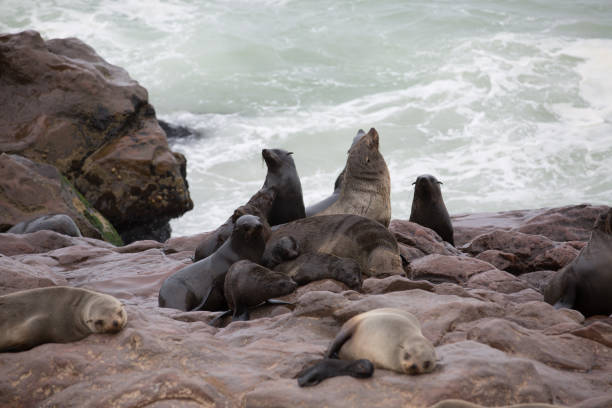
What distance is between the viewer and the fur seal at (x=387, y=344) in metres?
2.88

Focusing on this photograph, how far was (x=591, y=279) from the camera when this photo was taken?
15.7 feet

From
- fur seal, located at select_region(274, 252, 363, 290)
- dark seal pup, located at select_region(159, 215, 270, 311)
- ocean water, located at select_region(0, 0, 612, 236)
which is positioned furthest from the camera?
ocean water, located at select_region(0, 0, 612, 236)

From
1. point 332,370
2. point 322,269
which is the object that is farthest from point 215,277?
point 332,370

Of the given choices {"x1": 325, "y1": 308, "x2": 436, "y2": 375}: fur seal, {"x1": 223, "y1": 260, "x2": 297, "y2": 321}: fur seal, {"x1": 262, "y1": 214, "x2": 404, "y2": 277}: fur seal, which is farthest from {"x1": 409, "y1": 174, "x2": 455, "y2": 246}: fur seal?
{"x1": 325, "y1": 308, "x2": 436, "y2": 375}: fur seal

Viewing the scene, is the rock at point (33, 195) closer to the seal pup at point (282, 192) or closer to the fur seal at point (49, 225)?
the fur seal at point (49, 225)

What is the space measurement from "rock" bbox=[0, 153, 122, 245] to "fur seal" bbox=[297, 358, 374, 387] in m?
6.98

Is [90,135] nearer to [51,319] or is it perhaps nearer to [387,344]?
[51,319]

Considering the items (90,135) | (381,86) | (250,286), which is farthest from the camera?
(381,86)

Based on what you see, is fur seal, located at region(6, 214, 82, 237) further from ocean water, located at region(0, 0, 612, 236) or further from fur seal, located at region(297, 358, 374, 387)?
fur seal, located at region(297, 358, 374, 387)

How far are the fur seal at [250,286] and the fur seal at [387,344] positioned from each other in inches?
51.0

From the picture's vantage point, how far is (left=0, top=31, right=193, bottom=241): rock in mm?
10391

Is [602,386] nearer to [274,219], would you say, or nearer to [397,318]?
[397,318]

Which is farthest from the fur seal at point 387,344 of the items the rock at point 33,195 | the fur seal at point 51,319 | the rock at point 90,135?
Result: the rock at point 90,135

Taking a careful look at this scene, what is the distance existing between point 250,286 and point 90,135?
705 centimetres
